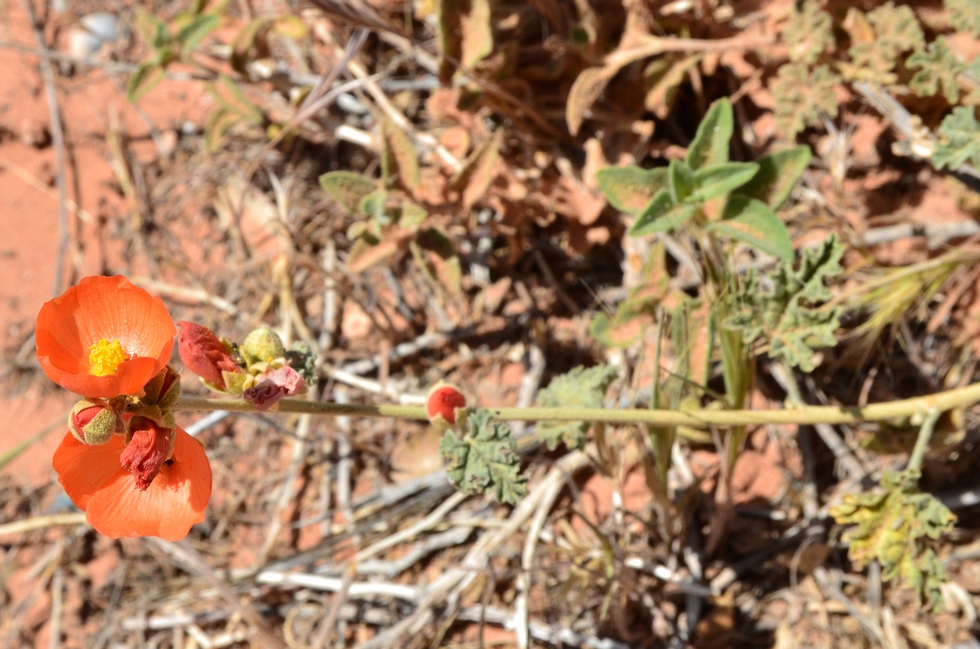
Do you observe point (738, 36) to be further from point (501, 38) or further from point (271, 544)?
point (271, 544)

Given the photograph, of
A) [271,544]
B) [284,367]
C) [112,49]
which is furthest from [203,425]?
[112,49]

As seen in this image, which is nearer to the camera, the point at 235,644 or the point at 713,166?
the point at 713,166

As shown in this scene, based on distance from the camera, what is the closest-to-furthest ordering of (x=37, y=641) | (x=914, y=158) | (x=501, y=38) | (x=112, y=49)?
(x=914, y=158), (x=501, y=38), (x=37, y=641), (x=112, y=49)

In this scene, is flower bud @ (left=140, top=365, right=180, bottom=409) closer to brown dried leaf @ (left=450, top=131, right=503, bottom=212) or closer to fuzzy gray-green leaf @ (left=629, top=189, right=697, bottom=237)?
fuzzy gray-green leaf @ (left=629, top=189, right=697, bottom=237)

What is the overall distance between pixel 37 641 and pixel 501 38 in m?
2.62

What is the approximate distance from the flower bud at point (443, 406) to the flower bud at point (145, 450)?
0.48 m

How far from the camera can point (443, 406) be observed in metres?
1.59

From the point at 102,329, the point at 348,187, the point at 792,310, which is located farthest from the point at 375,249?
the point at 792,310

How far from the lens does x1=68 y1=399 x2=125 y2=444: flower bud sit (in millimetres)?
1263

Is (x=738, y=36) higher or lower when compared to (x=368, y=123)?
higher

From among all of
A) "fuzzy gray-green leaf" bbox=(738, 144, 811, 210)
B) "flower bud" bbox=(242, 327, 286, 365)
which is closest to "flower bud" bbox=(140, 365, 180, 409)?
"flower bud" bbox=(242, 327, 286, 365)

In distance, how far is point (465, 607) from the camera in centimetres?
250

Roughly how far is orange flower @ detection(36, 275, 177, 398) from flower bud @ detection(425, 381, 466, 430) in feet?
1.65

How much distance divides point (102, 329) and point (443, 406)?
619 millimetres
